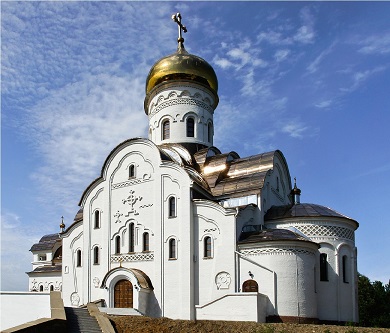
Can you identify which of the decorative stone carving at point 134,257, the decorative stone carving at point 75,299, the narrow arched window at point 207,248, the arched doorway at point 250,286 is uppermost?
the narrow arched window at point 207,248

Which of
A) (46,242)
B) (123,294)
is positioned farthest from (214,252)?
(46,242)

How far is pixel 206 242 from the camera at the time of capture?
19.3m

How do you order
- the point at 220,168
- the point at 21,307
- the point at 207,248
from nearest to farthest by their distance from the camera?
the point at 21,307 < the point at 207,248 < the point at 220,168

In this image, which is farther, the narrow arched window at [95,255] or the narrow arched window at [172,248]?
the narrow arched window at [95,255]

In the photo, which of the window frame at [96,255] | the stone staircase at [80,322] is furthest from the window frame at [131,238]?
the stone staircase at [80,322]

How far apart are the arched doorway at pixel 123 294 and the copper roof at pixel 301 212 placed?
6572mm

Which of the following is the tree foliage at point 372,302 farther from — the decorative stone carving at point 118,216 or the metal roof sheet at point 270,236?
the decorative stone carving at point 118,216

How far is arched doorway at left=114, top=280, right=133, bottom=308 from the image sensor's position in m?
19.7

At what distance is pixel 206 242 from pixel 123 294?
14.0 feet

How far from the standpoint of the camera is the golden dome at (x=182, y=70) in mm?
25859

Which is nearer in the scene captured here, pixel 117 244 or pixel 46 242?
pixel 117 244

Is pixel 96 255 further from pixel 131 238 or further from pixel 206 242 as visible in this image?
pixel 206 242

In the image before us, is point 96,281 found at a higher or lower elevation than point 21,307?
higher

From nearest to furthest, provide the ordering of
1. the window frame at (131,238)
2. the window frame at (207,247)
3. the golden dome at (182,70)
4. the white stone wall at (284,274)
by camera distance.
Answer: the white stone wall at (284,274) < the window frame at (207,247) < the window frame at (131,238) < the golden dome at (182,70)
